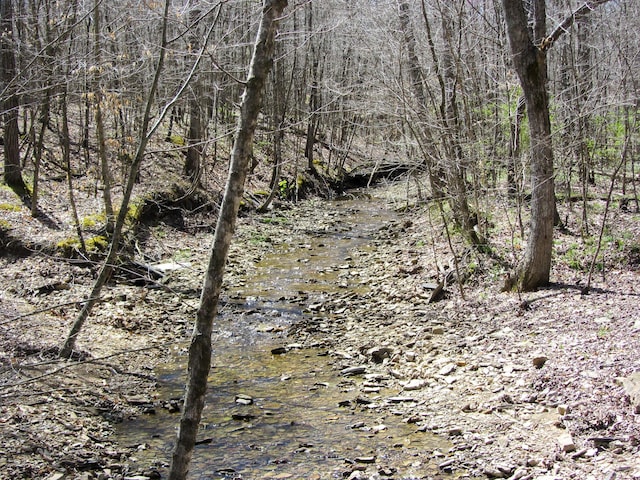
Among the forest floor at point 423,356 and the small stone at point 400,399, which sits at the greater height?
the forest floor at point 423,356

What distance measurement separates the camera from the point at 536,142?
26.3 feet

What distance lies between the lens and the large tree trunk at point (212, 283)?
3.92 m

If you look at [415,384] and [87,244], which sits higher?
[87,244]

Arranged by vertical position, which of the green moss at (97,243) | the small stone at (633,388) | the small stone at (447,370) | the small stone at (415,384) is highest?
the green moss at (97,243)

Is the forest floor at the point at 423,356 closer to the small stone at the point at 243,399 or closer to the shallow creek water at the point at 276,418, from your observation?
the shallow creek water at the point at 276,418

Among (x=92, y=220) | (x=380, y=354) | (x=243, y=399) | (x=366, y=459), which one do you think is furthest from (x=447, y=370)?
(x=92, y=220)

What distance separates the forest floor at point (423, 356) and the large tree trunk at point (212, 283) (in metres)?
0.27

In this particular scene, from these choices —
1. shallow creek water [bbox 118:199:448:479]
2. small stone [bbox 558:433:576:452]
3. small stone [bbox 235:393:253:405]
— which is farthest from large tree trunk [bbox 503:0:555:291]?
small stone [bbox 235:393:253:405]

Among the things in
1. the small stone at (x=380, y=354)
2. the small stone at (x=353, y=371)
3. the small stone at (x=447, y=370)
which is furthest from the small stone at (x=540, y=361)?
the small stone at (x=353, y=371)

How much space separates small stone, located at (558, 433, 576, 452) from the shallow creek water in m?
1.09

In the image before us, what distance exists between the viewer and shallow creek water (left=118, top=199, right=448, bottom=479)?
5227 mm

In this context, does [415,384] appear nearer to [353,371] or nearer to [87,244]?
[353,371]

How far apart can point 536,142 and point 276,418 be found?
5.38 m

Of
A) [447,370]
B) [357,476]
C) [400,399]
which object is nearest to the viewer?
[357,476]
